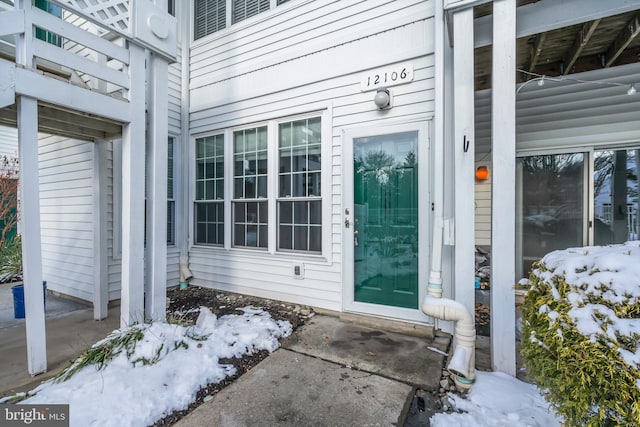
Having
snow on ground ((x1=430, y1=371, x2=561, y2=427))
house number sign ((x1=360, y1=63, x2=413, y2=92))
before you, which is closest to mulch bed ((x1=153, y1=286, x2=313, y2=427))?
snow on ground ((x1=430, y1=371, x2=561, y2=427))

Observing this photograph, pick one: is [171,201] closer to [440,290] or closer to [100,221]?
[100,221]

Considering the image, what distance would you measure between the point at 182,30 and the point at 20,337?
200 inches

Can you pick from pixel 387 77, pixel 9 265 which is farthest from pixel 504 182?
pixel 9 265

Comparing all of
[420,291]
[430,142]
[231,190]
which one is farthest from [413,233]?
[231,190]

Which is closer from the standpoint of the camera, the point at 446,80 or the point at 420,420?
the point at 420,420

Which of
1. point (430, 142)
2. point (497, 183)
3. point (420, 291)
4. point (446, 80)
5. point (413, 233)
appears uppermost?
point (446, 80)

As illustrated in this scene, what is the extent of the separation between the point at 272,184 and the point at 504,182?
2916mm

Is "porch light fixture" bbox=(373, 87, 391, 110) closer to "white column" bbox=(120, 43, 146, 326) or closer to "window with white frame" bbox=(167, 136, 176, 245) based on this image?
"white column" bbox=(120, 43, 146, 326)

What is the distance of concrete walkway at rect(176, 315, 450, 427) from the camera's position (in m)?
1.93

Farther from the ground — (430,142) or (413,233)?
(430,142)

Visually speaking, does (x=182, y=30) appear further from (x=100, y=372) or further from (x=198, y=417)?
(x=198, y=417)

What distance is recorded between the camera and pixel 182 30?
16.9 feet

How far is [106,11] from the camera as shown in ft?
8.98

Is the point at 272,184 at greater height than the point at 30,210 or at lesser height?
greater
